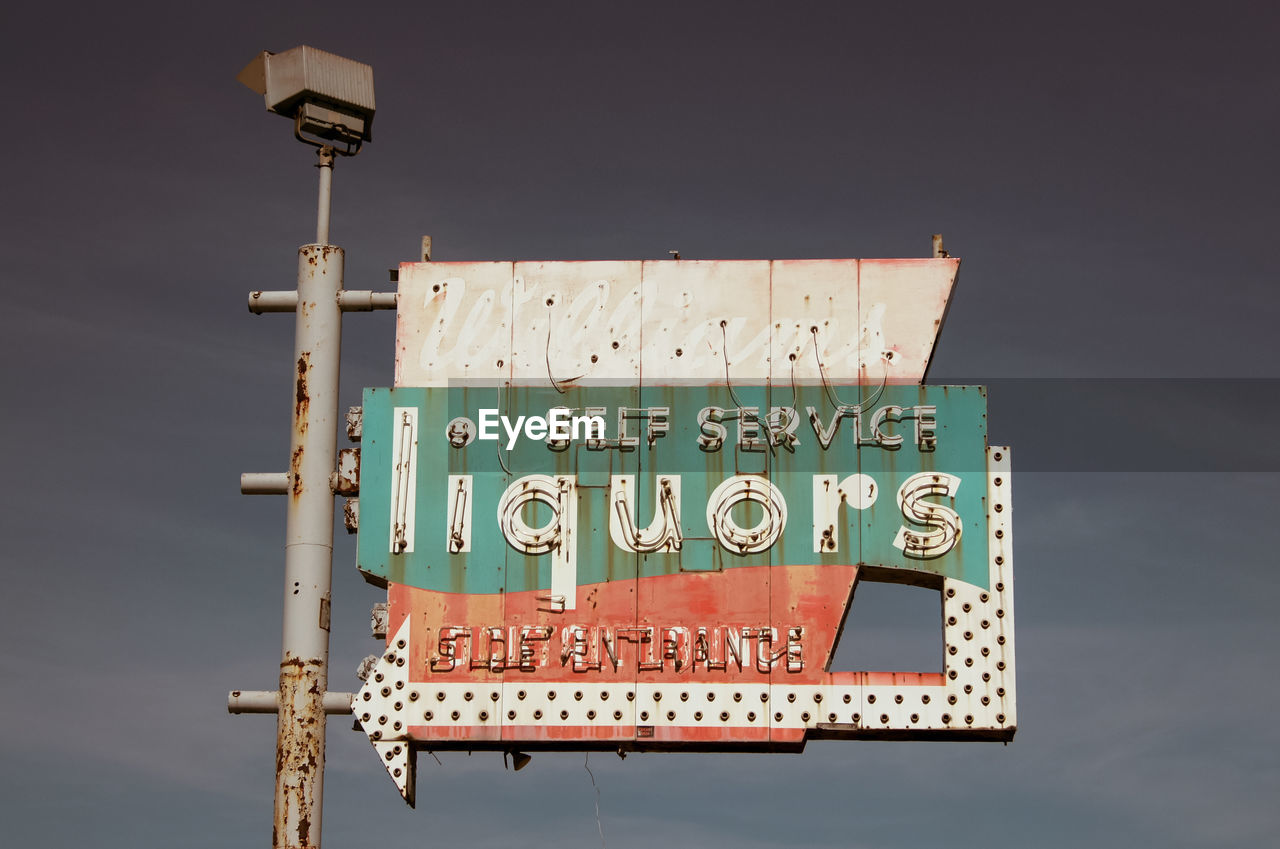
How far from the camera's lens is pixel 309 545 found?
20109 millimetres

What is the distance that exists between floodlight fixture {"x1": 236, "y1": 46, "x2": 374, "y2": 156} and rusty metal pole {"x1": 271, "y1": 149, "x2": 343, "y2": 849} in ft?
0.99

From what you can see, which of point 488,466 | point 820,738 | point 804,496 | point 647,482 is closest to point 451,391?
point 488,466

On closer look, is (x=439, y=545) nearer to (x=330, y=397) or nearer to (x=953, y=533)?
(x=330, y=397)

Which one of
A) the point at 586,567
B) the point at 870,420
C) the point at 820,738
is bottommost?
the point at 820,738

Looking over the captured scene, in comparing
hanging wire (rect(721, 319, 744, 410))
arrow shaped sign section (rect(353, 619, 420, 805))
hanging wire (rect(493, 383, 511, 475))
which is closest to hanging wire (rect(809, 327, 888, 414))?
hanging wire (rect(721, 319, 744, 410))

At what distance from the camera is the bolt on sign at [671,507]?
19.3m

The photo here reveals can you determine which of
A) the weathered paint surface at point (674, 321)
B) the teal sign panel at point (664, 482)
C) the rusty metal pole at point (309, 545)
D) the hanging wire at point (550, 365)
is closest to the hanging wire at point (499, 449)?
the teal sign panel at point (664, 482)

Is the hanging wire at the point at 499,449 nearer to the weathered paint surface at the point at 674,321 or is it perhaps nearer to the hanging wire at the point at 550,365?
the weathered paint surface at the point at 674,321

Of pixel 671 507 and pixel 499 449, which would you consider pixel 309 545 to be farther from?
pixel 671 507

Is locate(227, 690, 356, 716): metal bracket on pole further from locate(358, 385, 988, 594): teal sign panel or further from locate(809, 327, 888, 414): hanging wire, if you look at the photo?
locate(809, 327, 888, 414): hanging wire

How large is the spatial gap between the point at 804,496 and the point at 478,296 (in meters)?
3.84

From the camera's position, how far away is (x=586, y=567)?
19844 millimetres

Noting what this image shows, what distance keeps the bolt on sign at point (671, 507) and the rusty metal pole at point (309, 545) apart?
470 millimetres

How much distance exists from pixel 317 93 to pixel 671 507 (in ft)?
19.0
